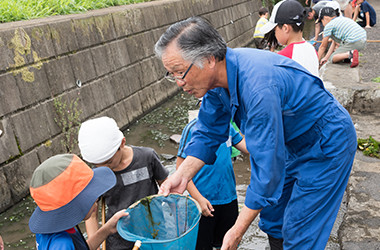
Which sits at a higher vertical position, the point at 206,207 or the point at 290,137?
the point at 290,137

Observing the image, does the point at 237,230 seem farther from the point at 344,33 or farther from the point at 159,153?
the point at 344,33

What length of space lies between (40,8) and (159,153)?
127 inches

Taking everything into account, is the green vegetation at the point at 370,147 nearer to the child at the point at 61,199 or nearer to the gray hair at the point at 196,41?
the gray hair at the point at 196,41

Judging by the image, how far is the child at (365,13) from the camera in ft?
42.4

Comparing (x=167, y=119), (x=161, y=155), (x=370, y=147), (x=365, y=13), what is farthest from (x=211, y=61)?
(x=365, y=13)

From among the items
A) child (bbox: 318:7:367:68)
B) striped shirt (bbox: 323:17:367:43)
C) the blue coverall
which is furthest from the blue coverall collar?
striped shirt (bbox: 323:17:367:43)

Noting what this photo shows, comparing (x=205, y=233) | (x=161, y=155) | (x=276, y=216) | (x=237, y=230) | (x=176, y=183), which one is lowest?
(x=161, y=155)

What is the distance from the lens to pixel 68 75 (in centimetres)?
593

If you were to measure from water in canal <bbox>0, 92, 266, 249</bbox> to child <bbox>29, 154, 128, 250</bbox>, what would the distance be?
205 cm

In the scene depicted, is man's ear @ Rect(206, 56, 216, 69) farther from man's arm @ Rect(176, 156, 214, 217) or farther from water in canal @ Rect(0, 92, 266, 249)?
water in canal @ Rect(0, 92, 266, 249)

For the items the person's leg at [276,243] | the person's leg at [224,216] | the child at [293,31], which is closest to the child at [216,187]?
the person's leg at [224,216]

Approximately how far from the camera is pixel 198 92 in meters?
2.03

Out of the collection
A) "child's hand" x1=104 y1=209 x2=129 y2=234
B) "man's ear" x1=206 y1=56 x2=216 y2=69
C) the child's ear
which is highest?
the child's ear

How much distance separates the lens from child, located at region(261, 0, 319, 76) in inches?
143
